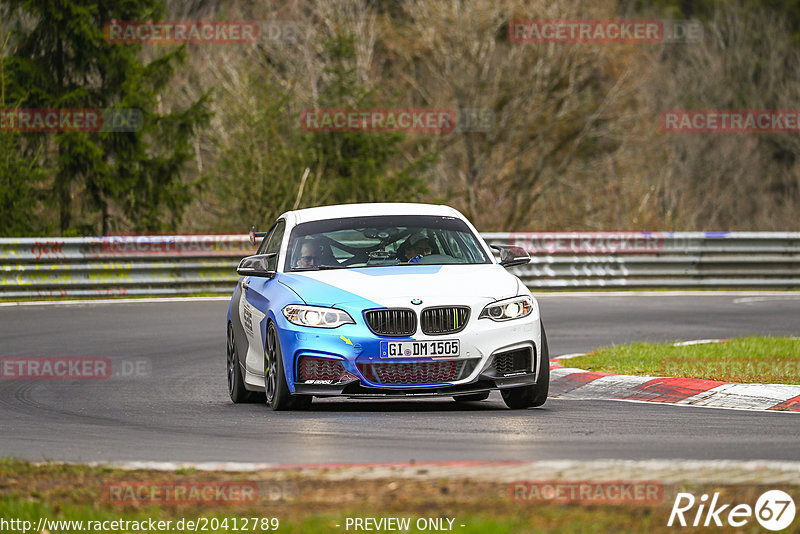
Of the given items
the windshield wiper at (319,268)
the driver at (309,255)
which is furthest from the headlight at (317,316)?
the driver at (309,255)

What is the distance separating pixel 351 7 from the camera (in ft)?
152

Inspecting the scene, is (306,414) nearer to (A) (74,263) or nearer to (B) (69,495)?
(B) (69,495)

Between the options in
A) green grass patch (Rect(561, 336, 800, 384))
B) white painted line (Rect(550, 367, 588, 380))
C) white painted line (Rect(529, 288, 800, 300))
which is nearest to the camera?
green grass patch (Rect(561, 336, 800, 384))

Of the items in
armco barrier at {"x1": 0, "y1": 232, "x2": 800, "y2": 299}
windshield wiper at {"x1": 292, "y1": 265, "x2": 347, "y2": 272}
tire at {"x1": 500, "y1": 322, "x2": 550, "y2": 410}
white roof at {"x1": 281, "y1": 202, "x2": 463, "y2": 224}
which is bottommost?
armco barrier at {"x1": 0, "y1": 232, "x2": 800, "y2": 299}

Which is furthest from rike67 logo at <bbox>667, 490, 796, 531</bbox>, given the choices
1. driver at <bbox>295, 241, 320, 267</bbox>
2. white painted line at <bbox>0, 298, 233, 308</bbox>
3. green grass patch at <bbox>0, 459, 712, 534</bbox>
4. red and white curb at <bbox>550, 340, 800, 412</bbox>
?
white painted line at <bbox>0, 298, 233, 308</bbox>

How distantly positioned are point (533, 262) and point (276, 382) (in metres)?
15.0

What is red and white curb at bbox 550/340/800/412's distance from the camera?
1077cm

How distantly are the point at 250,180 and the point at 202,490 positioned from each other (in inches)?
892

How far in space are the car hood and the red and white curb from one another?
1.81m

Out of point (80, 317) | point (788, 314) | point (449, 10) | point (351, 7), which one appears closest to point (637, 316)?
point (788, 314)

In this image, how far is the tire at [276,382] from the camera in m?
10.1

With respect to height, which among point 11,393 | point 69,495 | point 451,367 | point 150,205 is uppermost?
point 69,495

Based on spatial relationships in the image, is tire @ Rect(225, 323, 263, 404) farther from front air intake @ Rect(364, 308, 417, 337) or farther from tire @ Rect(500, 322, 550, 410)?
tire @ Rect(500, 322, 550, 410)

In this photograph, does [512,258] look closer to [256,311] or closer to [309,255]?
[309,255]
